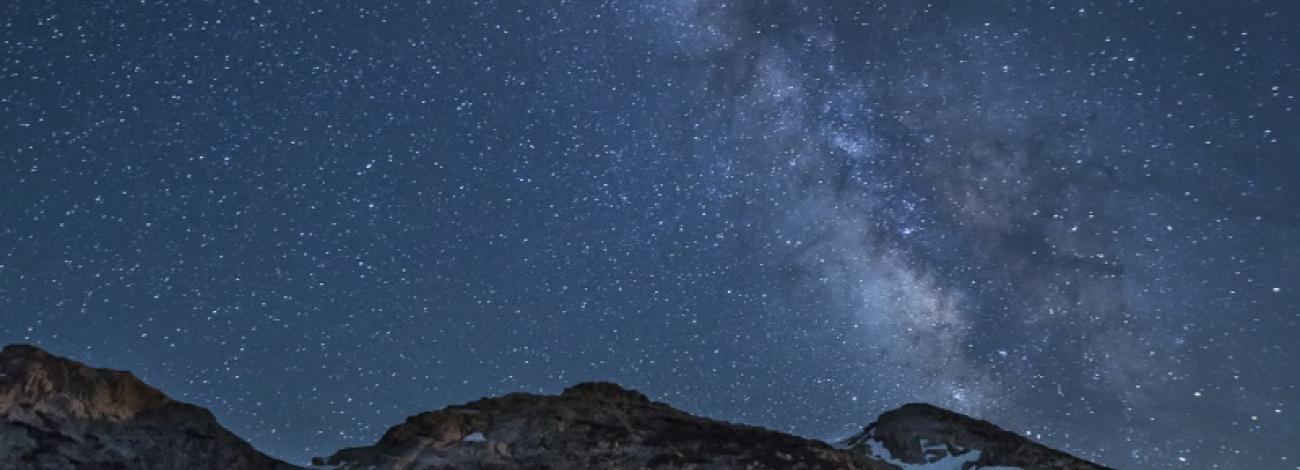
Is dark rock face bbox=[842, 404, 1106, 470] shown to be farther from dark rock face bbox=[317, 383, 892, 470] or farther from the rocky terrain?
dark rock face bbox=[317, 383, 892, 470]

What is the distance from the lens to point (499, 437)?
20562 mm

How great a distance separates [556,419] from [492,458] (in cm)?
174

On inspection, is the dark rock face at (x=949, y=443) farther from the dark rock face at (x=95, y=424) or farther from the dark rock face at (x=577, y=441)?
the dark rock face at (x=95, y=424)

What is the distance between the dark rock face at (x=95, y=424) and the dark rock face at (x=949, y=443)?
14.0 meters

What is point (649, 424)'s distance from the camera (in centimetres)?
2167

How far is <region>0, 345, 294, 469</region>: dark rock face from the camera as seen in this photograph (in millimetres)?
16859

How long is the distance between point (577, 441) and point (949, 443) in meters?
9.47

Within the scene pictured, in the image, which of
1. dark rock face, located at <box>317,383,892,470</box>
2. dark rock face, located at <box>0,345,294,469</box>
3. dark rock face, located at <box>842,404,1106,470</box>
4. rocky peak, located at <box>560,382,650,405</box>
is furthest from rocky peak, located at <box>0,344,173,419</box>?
dark rock face, located at <box>842,404,1106,470</box>

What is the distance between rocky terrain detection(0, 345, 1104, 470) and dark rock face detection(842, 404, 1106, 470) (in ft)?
0.11

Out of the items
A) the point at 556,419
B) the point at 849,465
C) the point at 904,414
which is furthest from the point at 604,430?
the point at 904,414

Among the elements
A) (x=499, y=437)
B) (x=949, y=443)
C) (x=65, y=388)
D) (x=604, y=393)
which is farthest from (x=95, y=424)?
(x=949, y=443)

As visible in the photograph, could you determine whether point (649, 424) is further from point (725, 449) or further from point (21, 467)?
point (21, 467)

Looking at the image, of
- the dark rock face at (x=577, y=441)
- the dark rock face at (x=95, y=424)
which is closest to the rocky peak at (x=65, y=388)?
the dark rock face at (x=95, y=424)

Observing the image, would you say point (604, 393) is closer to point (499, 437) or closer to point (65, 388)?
point (499, 437)
